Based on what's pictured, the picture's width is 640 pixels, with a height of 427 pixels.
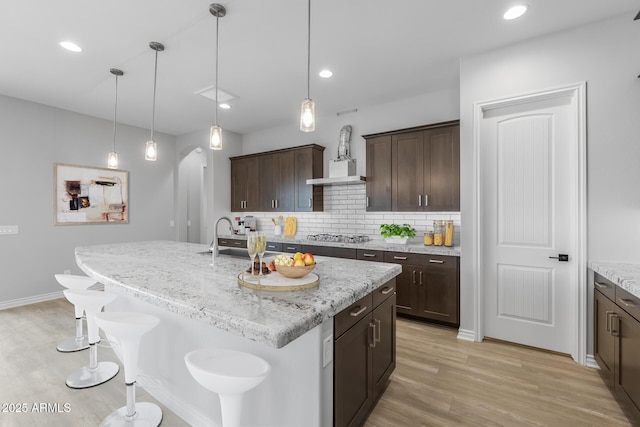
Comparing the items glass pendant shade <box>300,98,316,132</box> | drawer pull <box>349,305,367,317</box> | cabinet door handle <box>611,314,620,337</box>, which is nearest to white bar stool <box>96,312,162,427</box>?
drawer pull <box>349,305,367,317</box>

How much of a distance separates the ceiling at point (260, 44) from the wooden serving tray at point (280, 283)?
2055 mm

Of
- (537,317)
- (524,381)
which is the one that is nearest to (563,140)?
(537,317)

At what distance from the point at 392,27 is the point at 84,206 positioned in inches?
206

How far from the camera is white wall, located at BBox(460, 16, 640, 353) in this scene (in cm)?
235

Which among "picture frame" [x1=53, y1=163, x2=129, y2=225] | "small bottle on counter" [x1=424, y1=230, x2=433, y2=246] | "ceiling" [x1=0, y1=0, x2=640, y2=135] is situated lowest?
"small bottle on counter" [x1=424, y1=230, x2=433, y2=246]

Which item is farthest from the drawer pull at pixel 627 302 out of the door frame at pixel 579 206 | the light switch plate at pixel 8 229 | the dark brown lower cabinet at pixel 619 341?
the light switch plate at pixel 8 229

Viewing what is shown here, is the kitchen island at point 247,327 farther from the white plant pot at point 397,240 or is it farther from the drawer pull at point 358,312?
the white plant pot at point 397,240

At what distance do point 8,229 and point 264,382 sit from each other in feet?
15.8

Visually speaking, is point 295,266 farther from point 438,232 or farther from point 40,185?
point 40,185

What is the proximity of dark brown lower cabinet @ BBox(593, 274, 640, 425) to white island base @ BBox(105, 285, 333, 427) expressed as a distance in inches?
72.6

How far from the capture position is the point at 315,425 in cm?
133

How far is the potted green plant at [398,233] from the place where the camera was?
3797 mm

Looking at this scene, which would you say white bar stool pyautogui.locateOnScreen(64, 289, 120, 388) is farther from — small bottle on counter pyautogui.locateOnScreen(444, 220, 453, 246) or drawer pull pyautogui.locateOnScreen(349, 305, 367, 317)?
small bottle on counter pyautogui.locateOnScreen(444, 220, 453, 246)

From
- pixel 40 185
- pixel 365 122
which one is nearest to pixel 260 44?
pixel 365 122
